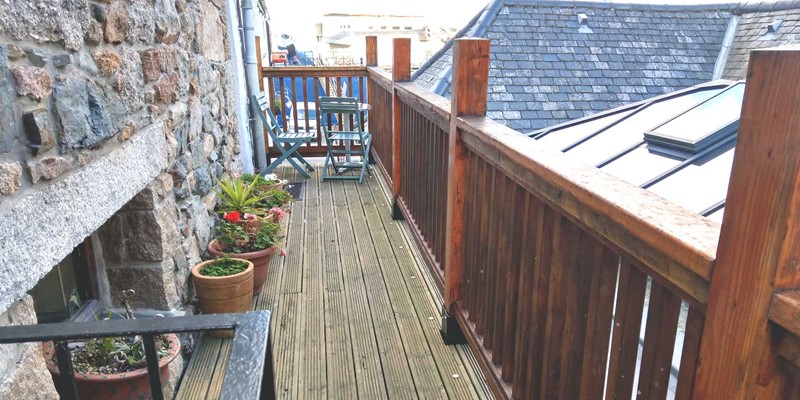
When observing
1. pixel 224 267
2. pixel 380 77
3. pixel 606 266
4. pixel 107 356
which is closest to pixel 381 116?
pixel 380 77

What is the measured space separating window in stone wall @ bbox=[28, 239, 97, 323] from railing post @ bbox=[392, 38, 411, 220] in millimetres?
2348

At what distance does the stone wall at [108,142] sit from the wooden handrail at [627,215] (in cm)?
123

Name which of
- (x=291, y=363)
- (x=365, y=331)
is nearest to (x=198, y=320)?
(x=291, y=363)

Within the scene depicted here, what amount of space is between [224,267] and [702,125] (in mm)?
3563

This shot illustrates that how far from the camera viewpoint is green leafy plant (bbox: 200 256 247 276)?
262 centimetres

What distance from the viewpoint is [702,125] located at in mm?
4078

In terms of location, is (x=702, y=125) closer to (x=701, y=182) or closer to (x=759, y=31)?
(x=701, y=182)

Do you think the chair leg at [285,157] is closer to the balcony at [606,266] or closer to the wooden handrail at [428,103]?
the wooden handrail at [428,103]

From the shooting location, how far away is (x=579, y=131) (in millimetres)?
5363

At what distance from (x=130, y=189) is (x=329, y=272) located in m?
1.57

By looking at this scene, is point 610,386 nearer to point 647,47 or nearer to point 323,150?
point 323,150

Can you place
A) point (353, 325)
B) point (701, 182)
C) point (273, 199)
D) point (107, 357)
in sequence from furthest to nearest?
1. point (273, 199)
2. point (701, 182)
3. point (353, 325)
4. point (107, 357)

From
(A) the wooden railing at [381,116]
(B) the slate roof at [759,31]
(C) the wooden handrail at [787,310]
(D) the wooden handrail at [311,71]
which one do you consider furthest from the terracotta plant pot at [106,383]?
(B) the slate roof at [759,31]

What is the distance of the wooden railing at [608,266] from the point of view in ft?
2.34
